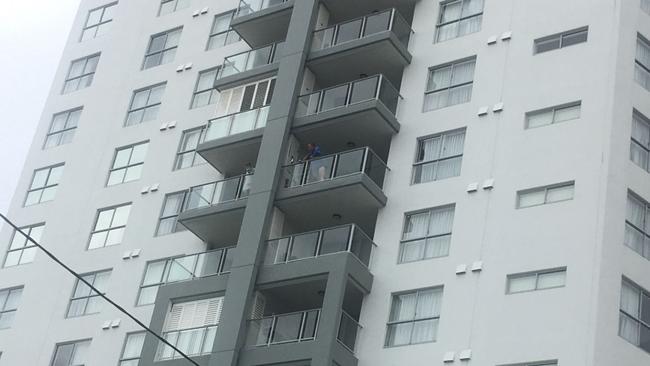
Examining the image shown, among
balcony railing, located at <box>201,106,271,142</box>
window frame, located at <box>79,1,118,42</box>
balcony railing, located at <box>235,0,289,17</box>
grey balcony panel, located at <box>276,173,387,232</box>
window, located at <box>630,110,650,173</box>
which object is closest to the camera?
window, located at <box>630,110,650,173</box>

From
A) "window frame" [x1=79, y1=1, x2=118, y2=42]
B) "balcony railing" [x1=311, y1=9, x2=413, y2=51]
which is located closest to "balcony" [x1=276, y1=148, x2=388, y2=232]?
"balcony railing" [x1=311, y1=9, x2=413, y2=51]

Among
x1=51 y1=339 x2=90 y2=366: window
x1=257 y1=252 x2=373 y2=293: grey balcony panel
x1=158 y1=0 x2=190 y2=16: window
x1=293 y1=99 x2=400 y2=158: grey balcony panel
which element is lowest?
x1=51 y1=339 x2=90 y2=366: window

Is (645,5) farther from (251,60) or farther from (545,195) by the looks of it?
(251,60)

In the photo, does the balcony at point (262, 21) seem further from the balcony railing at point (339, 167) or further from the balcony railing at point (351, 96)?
the balcony railing at point (339, 167)

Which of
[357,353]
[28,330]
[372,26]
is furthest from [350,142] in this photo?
[28,330]

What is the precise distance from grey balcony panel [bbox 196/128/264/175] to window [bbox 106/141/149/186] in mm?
4863

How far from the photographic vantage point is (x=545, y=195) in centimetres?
4241

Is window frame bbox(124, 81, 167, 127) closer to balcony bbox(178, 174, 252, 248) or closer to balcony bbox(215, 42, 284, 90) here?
balcony bbox(215, 42, 284, 90)

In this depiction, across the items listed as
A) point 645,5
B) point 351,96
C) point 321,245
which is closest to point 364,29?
point 351,96

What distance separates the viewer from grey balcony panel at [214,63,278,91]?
51812 millimetres

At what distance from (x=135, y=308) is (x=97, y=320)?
6.55 ft

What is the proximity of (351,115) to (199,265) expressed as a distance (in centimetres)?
814

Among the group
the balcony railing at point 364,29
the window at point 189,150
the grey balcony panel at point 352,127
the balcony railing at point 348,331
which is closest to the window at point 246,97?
the window at point 189,150

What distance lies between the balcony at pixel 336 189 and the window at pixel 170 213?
611cm
